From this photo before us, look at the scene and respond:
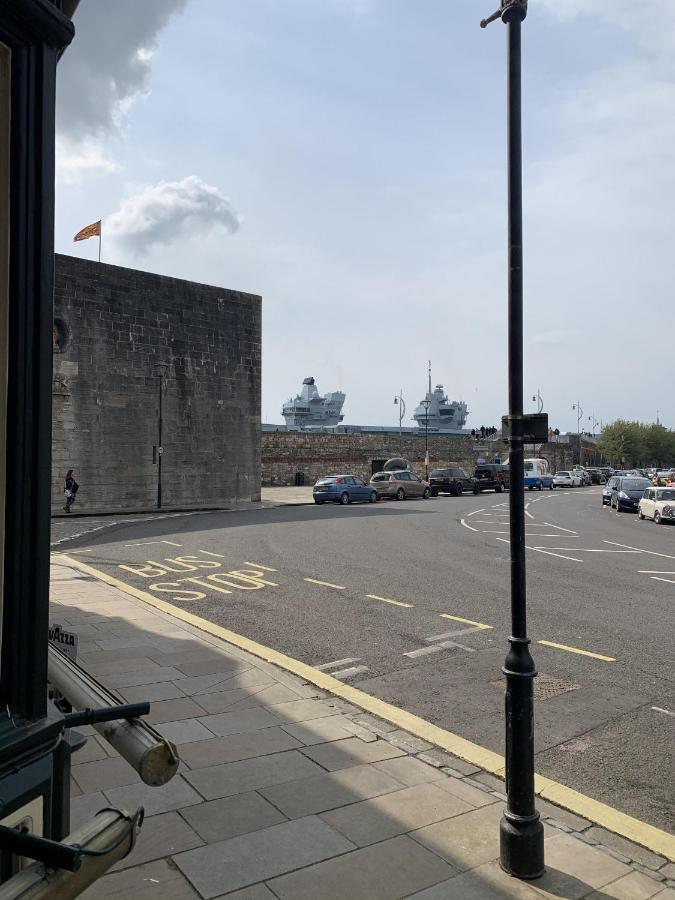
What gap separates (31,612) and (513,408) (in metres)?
2.74

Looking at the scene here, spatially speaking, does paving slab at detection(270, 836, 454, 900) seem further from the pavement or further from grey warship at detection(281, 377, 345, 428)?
grey warship at detection(281, 377, 345, 428)

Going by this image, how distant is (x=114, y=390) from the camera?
29.5 meters

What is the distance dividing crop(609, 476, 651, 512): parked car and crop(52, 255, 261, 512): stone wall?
656 inches

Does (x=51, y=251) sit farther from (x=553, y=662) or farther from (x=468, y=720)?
(x=553, y=662)

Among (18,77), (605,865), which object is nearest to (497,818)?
(605,865)

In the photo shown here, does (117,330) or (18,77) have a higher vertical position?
(117,330)

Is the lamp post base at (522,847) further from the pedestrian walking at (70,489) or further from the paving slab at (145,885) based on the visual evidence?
the pedestrian walking at (70,489)

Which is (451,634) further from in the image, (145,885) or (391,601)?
(145,885)

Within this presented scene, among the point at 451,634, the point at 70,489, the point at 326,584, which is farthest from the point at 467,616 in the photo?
the point at 70,489

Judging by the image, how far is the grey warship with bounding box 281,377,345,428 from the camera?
108m

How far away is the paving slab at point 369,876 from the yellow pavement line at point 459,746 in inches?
45.2

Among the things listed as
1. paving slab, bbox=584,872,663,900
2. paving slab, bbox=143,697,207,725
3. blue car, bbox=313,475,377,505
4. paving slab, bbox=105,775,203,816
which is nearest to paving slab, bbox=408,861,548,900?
paving slab, bbox=584,872,663,900

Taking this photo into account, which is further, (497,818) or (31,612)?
(497,818)

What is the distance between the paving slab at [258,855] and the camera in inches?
132
